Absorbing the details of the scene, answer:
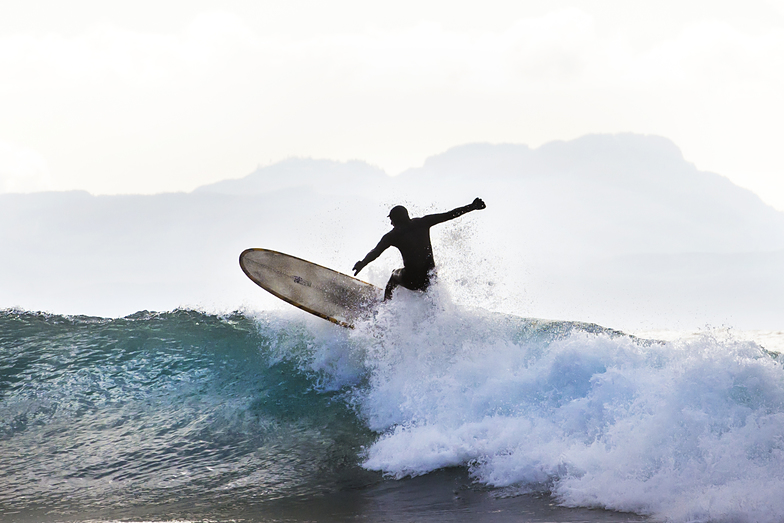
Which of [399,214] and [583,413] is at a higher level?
[399,214]

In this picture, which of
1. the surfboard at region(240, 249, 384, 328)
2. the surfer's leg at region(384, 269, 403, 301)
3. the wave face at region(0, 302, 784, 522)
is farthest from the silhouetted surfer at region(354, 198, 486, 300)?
the surfboard at region(240, 249, 384, 328)

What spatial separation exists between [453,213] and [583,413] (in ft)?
8.87

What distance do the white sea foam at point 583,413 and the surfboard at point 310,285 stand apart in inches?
36.0

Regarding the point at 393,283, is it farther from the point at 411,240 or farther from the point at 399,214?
the point at 399,214

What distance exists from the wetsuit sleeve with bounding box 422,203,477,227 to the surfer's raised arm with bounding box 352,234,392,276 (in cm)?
51

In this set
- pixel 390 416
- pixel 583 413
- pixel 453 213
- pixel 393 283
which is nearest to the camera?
pixel 583 413

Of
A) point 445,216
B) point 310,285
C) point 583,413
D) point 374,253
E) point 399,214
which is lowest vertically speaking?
point 583,413

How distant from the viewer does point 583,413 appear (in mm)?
5215

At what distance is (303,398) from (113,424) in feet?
7.20

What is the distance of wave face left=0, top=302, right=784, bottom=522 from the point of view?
4.41 meters

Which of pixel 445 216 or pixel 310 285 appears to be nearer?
pixel 445 216

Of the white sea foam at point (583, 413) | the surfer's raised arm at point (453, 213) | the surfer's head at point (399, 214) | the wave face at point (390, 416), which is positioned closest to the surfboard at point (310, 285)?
the wave face at point (390, 416)

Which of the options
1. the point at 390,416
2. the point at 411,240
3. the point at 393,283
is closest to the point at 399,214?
the point at 411,240

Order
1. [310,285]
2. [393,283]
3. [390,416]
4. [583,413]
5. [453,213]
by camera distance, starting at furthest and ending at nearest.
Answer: [310,285]
[393,283]
[453,213]
[390,416]
[583,413]
